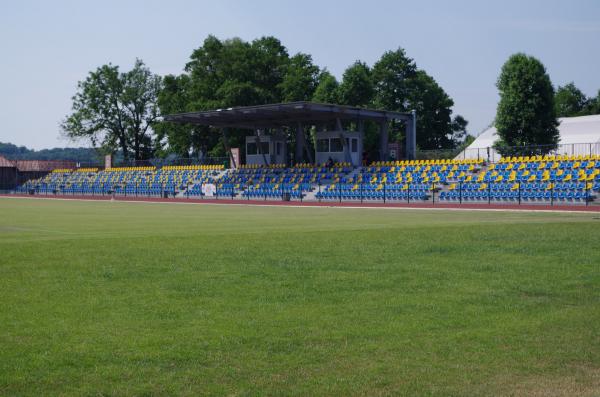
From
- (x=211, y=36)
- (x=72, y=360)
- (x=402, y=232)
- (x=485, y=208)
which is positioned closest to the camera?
(x=72, y=360)

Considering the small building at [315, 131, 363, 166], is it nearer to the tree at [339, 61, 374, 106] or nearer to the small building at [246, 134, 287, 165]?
the small building at [246, 134, 287, 165]

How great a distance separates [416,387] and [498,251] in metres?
8.99

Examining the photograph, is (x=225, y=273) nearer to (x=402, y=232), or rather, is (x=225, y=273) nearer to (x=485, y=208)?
(x=402, y=232)

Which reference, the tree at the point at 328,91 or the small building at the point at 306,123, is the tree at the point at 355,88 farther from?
the small building at the point at 306,123

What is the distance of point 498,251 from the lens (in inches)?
575

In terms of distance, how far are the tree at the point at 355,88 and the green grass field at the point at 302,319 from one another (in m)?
63.6

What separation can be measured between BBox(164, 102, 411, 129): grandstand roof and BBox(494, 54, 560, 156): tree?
26.6ft

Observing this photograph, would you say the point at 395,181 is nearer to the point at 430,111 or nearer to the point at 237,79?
the point at 237,79

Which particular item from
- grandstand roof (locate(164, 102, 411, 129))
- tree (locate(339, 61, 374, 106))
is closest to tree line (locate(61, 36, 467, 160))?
tree (locate(339, 61, 374, 106))

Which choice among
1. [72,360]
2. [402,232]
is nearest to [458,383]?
[72,360]

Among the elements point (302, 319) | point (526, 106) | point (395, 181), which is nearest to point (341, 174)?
point (395, 181)

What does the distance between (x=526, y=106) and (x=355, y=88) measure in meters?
25.2

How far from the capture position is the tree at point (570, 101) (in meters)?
97.1

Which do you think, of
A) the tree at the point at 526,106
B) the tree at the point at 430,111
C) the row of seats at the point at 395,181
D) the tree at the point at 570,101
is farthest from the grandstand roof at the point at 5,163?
the tree at the point at 570,101
